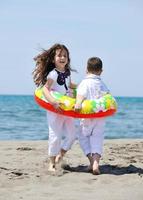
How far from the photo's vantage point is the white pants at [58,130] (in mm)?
7238

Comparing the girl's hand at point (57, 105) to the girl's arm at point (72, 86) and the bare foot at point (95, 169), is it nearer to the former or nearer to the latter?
the girl's arm at point (72, 86)

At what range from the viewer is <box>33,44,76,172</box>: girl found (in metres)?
7.23

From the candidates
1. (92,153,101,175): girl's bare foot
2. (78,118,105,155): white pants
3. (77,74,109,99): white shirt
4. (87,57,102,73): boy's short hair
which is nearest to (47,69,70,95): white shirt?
(77,74,109,99): white shirt

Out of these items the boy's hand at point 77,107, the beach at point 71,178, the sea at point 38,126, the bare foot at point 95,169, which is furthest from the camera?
the sea at point 38,126

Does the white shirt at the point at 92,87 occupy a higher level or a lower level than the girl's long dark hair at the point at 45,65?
lower

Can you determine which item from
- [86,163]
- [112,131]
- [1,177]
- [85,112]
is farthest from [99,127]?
[112,131]

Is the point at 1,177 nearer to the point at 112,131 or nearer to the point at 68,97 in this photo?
the point at 68,97

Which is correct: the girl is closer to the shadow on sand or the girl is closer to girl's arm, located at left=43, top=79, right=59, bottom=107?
girl's arm, located at left=43, top=79, right=59, bottom=107

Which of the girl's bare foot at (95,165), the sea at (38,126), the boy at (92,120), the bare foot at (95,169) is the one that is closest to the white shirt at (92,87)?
the boy at (92,120)

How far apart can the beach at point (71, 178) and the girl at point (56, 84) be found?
0.95ft

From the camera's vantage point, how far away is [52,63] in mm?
7453

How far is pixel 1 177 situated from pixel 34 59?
5.68 feet

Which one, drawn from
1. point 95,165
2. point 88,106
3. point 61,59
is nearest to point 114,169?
point 95,165

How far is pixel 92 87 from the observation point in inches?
282
